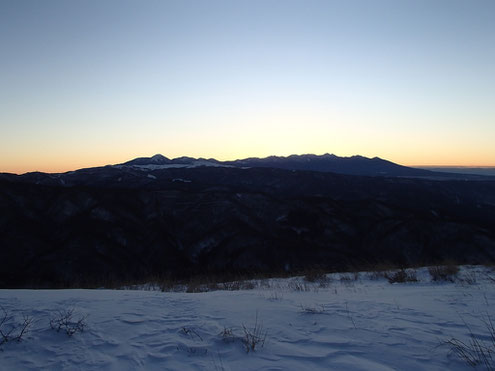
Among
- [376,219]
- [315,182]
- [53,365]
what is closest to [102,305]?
[53,365]

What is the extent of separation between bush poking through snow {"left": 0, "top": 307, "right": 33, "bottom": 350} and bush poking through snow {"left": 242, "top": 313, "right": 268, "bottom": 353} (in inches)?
→ 107

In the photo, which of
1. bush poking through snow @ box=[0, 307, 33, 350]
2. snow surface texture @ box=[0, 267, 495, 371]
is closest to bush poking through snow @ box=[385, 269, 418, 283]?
snow surface texture @ box=[0, 267, 495, 371]

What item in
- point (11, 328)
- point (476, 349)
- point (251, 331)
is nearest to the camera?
point (476, 349)

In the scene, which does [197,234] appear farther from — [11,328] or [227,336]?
[227,336]

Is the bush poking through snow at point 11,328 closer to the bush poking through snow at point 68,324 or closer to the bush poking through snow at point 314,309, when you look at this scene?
the bush poking through snow at point 68,324

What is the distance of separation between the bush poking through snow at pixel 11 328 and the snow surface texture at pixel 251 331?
8cm

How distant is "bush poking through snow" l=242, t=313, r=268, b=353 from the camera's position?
330cm

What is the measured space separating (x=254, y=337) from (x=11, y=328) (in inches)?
128

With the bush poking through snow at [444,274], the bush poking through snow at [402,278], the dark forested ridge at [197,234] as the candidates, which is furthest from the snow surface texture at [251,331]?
the dark forested ridge at [197,234]

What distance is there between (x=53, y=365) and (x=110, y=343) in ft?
1.98

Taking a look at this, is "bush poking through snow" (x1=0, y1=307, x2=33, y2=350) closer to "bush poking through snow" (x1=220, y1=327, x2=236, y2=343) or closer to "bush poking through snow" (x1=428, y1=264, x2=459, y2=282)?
"bush poking through snow" (x1=220, y1=327, x2=236, y2=343)

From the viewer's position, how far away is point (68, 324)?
4.06 metres

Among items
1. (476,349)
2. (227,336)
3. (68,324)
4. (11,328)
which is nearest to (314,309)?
(227,336)

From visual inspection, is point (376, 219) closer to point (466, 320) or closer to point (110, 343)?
point (466, 320)
